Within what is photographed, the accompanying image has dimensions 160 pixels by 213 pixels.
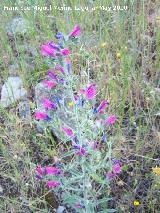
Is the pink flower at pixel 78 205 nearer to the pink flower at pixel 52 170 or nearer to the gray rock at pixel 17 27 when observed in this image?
the pink flower at pixel 52 170

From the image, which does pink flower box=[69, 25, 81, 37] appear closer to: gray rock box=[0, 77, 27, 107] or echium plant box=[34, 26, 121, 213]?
echium plant box=[34, 26, 121, 213]

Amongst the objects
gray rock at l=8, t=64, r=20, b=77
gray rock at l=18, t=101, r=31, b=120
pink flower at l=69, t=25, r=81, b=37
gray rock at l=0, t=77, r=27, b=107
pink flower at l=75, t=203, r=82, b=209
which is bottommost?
pink flower at l=75, t=203, r=82, b=209

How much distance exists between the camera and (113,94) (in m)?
2.72

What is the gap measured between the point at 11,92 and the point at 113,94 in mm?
844

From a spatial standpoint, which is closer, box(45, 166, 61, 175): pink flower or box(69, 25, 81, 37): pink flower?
box(69, 25, 81, 37): pink flower

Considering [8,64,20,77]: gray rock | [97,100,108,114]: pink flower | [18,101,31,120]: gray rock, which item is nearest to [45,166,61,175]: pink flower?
[97,100,108,114]: pink flower

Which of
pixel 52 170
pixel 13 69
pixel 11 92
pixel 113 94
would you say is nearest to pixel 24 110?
pixel 11 92

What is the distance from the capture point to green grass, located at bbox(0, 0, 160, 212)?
2504 mm

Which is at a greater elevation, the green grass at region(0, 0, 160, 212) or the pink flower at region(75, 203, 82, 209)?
the green grass at region(0, 0, 160, 212)

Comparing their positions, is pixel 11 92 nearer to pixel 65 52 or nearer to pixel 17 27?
pixel 17 27

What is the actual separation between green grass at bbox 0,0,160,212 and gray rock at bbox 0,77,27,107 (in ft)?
0.20

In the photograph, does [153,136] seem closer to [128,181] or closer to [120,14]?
[128,181]

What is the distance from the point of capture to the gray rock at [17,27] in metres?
3.52

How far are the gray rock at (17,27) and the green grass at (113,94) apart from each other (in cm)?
7
